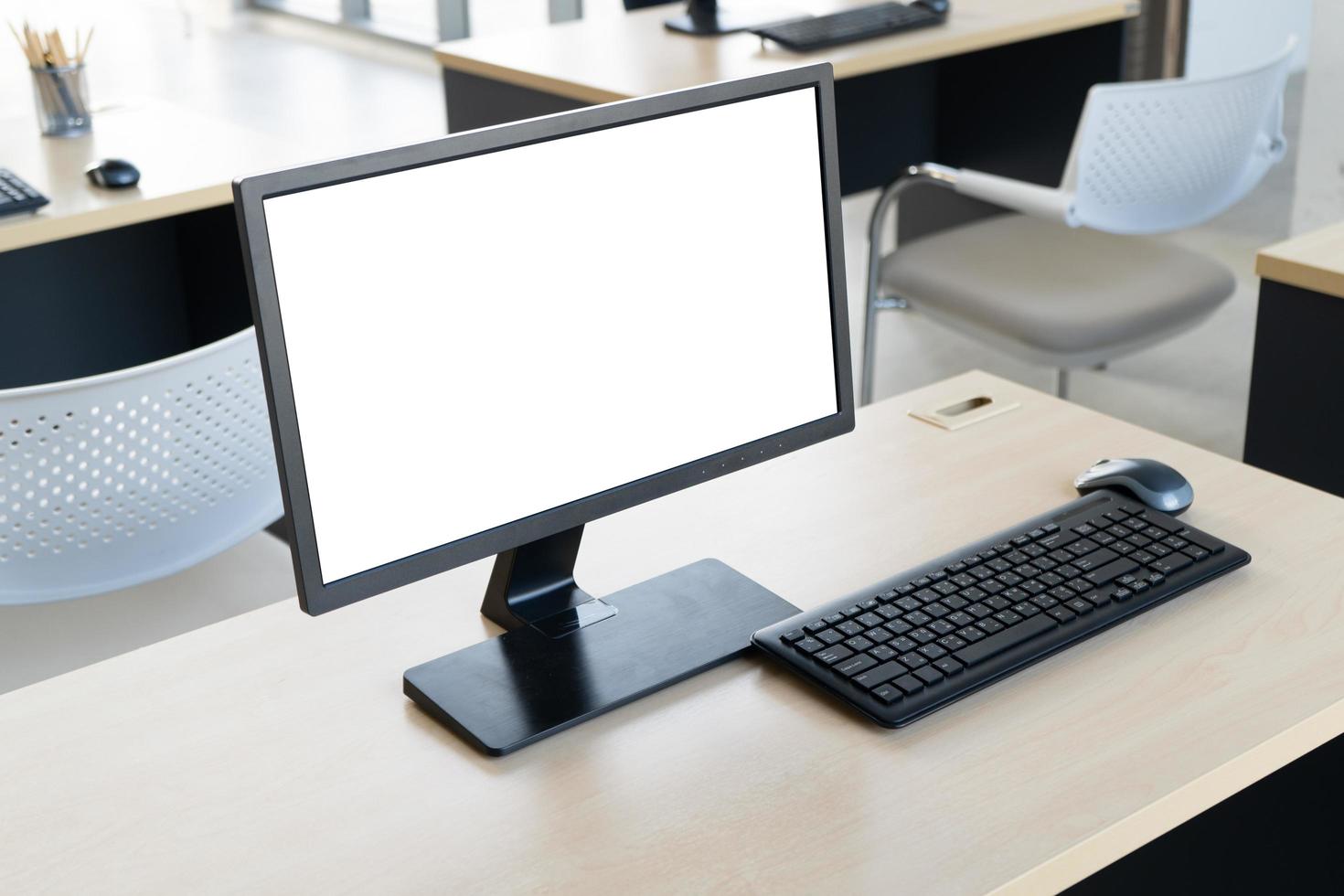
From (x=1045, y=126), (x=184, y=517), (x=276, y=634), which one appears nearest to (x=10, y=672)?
(x=184, y=517)

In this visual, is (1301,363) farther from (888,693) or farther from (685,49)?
(685,49)

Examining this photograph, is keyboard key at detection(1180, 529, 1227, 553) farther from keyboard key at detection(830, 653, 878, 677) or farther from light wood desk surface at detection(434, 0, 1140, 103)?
light wood desk surface at detection(434, 0, 1140, 103)

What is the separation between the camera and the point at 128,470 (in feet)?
5.01

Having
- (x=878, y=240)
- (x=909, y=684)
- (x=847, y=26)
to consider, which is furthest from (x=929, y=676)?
(x=847, y=26)

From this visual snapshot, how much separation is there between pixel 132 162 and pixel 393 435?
4.96 feet

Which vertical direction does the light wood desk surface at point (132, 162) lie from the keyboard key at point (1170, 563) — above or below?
above

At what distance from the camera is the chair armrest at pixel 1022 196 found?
99.0 inches

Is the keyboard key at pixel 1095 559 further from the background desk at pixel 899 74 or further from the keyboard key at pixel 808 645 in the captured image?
the background desk at pixel 899 74

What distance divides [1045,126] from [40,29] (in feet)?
6.64

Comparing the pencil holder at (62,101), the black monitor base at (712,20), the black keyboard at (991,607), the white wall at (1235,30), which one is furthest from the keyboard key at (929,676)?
the white wall at (1235,30)

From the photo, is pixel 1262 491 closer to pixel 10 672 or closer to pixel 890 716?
pixel 890 716

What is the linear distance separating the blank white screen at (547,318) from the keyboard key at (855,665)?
0.19 m

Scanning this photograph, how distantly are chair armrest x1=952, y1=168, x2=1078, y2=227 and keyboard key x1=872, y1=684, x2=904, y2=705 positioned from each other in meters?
1.58

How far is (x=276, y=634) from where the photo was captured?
1196mm
